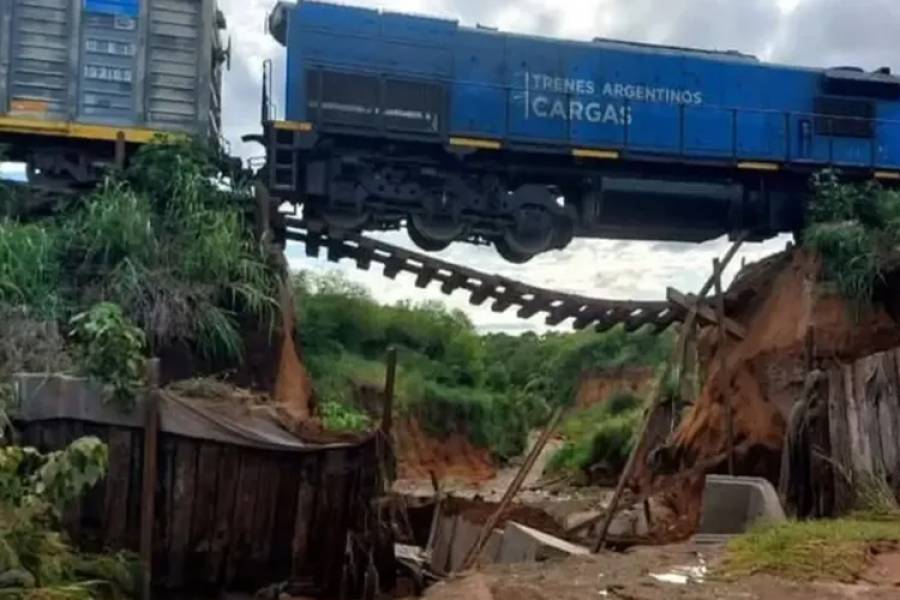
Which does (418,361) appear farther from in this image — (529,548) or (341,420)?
(529,548)

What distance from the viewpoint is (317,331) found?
24656 mm

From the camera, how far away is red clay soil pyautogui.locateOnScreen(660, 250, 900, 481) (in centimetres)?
1523

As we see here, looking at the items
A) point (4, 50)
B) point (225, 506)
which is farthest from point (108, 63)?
point (225, 506)

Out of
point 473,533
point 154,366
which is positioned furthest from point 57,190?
point 473,533

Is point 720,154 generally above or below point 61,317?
above

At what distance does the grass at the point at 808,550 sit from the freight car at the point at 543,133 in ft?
28.9

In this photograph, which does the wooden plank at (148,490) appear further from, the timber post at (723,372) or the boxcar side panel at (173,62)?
the timber post at (723,372)

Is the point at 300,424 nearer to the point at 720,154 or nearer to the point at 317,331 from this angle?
the point at 720,154

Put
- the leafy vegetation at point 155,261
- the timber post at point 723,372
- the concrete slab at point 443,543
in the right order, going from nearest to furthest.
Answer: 1. the leafy vegetation at point 155,261
2. the concrete slab at point 443,543
3. the timber post at point 723,372

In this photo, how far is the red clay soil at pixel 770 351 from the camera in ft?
50.0

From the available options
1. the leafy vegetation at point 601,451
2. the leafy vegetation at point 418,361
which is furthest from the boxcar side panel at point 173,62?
the leafy vegetation at point 601,451

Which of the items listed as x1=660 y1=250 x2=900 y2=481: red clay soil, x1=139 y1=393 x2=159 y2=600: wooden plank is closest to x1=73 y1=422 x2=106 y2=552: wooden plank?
x1=139 y1=393 x2=159 y2=600: wooden plank

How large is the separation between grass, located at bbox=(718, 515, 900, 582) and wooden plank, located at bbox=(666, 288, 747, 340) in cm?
683

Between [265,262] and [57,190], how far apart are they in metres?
3.01
